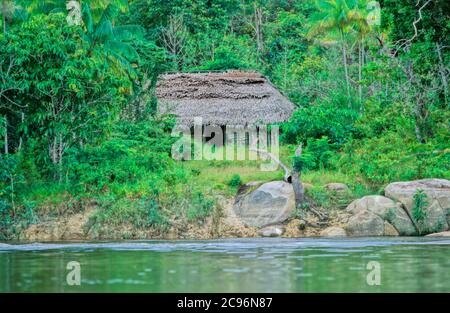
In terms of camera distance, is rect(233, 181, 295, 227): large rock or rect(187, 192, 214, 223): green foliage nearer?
rect(233, 181, 295, 227): large rock

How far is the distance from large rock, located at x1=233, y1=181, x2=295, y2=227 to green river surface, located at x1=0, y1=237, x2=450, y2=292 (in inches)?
67.9

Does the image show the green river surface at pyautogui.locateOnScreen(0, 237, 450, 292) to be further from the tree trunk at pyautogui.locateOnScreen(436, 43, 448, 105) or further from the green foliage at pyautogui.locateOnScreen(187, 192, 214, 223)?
the tree trunk at pyautogui.locateOnScreen(436, 43, 448, 105)

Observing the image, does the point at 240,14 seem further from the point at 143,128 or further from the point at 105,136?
the point at 105,136

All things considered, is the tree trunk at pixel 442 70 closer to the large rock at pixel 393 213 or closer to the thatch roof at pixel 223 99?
the large rock at pixel 393 213

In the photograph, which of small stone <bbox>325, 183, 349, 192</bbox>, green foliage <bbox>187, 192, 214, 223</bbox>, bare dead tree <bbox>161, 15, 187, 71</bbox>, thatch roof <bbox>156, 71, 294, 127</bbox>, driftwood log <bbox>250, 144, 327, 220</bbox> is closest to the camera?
green foliage <bbox>187, 192, 214, 223</bbox>

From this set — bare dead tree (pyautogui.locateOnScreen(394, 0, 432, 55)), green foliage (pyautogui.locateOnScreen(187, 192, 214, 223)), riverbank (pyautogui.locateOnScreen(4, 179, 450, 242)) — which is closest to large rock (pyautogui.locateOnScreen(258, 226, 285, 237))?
riverbank (pyautogui.locateOnScreen(4, 179, 450, 242))

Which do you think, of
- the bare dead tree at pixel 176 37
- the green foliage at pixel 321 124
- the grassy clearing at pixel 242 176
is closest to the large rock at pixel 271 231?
the grassy clearing at pixel 242 176

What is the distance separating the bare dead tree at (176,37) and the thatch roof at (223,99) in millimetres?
3786

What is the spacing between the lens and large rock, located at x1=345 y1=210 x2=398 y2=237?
2239 centimetres

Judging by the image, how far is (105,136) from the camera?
2520 cm

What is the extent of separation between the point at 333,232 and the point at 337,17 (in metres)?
15.0

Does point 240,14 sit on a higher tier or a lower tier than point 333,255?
higher

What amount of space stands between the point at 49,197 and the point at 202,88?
10.6 meters
